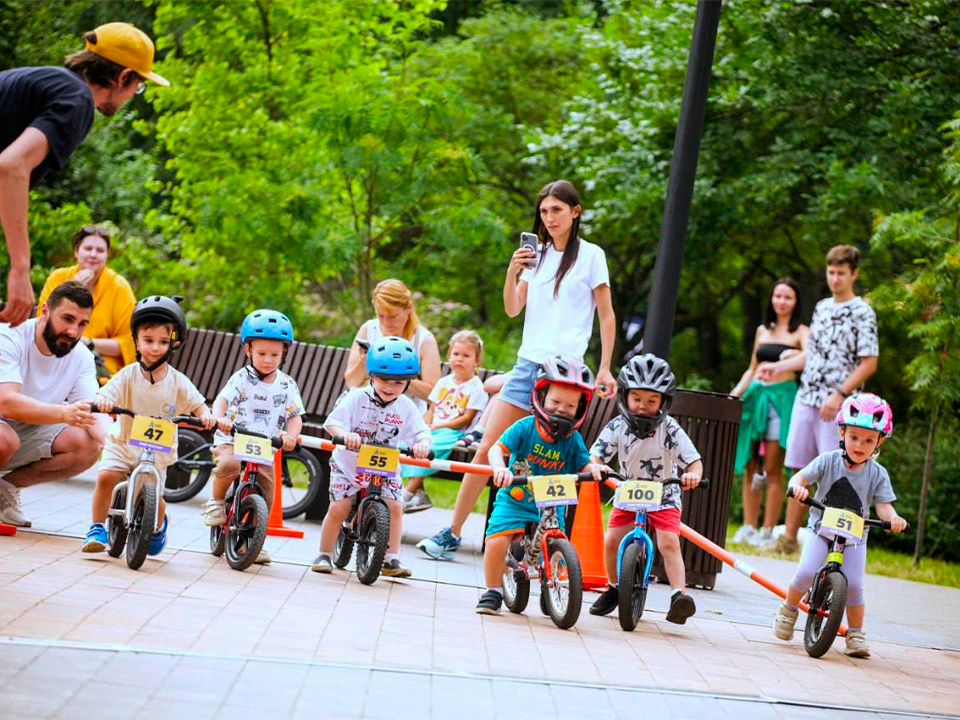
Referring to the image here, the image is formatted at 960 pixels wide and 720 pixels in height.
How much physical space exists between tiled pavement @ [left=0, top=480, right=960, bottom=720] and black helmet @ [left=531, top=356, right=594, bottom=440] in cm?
109

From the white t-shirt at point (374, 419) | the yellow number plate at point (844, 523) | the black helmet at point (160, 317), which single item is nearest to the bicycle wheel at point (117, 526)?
the black helmet at point (160, 317)

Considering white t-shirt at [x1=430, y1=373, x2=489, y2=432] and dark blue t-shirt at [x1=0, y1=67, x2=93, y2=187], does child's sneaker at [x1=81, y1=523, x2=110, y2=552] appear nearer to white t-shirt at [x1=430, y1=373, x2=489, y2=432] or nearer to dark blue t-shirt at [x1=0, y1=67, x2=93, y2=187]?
dark blue t-shirt at [x1=0, y1=67, x2=93, y2=187]

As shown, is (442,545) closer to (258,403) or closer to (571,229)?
(258,403)

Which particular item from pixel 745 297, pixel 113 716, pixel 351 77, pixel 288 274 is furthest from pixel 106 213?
pixel 113 716

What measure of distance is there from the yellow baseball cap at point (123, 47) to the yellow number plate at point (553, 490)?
2917 mm

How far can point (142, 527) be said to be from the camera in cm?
698

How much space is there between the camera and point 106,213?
21500 millimetres

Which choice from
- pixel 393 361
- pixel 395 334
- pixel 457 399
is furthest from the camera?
pixel 457 399

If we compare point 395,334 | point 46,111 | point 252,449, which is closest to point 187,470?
point 395,334

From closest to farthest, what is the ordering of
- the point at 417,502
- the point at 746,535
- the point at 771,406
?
the point at 417,502
the point at 771,406
the point at 746,535

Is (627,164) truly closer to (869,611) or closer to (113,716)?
(869,611)

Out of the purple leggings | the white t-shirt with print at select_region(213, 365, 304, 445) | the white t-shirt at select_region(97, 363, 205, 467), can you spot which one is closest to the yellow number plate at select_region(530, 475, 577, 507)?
the purple leggings

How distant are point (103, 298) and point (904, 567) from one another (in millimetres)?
7991

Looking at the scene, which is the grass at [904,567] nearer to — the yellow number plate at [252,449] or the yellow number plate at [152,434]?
the yellow number plate at [252,449]
